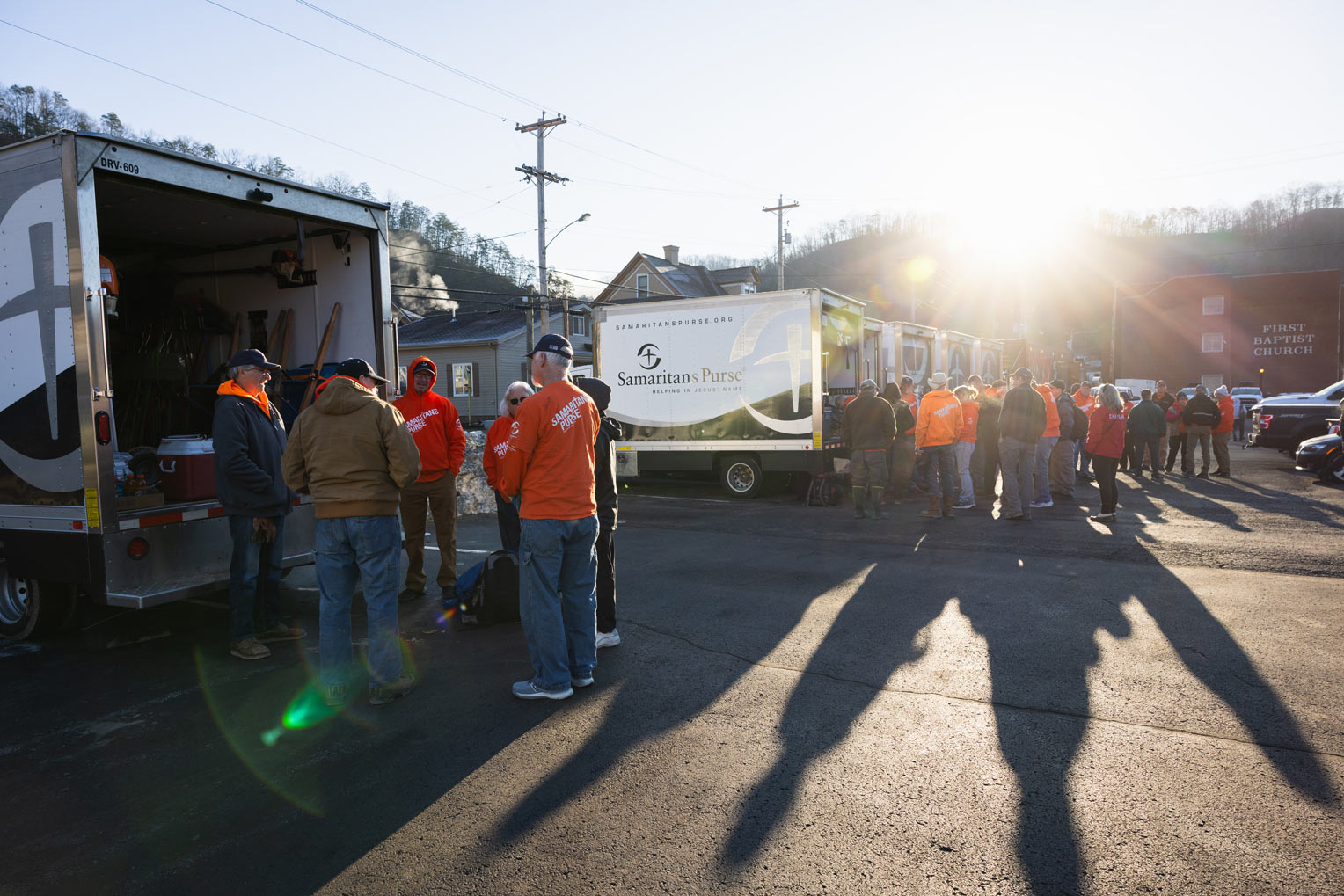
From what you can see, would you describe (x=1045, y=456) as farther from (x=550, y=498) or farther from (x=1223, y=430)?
(x=550, y=498)

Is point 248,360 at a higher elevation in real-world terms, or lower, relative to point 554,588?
higher

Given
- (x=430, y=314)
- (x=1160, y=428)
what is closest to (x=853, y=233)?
(x=430, y=314)

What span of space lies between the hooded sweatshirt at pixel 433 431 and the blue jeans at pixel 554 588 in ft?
7.42

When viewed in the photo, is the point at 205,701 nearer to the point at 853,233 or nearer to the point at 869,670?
the point at 869,670

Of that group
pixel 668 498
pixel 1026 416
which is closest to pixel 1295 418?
pixel 1026 416

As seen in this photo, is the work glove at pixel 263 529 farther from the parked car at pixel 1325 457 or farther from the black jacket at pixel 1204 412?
the parked car at pixel 1325 457

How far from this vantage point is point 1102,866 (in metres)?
2.71

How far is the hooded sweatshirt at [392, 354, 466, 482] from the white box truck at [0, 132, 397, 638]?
0.46m

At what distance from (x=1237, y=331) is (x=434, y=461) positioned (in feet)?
139

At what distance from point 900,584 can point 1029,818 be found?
3.84m

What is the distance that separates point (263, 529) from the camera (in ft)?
16.7

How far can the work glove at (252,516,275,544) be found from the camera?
16.6ft

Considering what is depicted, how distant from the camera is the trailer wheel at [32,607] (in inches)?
215

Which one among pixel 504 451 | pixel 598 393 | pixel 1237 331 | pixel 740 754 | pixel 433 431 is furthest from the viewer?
pixel 1237 331
